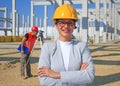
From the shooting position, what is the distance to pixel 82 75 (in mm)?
2283

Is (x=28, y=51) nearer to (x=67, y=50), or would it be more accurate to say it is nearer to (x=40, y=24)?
(x=67, y=50)

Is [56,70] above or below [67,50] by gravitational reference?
below

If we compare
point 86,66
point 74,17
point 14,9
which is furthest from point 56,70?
point 14,9

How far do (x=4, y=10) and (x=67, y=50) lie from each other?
55005mm

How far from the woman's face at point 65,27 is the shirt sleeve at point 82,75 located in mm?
182

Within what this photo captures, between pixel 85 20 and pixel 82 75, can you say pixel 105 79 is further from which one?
pixel 85 20

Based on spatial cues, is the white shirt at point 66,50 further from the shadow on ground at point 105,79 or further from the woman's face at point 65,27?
the shadow on ground at point 105,79

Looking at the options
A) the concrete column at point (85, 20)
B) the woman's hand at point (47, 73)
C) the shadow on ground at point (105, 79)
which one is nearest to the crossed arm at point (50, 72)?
the woman's hand at point (47, 73)

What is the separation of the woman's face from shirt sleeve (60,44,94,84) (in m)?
0.18

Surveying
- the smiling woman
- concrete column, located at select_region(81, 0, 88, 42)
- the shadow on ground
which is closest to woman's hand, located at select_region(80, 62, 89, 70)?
the smiling woman

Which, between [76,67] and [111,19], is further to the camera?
[111,19]

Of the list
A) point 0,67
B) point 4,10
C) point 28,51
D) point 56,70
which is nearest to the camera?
point 56,70

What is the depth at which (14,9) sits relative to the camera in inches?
1550

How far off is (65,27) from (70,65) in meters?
0.31
